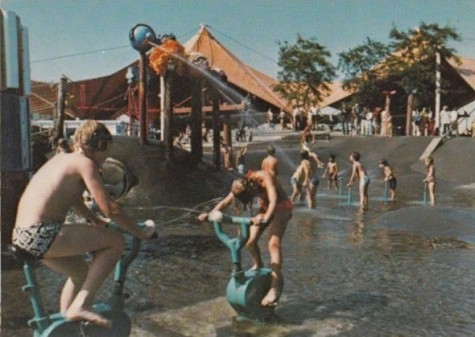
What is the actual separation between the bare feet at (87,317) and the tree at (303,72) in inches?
1396

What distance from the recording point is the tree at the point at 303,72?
3906 centimetres

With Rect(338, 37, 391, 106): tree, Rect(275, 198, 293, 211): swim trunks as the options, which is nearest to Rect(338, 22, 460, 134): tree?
Rect(338, 37, 391, 106): tree

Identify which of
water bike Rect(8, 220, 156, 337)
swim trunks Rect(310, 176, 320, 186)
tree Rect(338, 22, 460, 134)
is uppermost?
tree Rect(338, 22, 460, 134)

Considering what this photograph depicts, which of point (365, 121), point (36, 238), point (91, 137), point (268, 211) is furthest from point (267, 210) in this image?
point (365, 121)

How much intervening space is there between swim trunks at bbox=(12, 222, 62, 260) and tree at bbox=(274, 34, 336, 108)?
35.6 meters

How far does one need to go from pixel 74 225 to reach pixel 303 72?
1407 inches

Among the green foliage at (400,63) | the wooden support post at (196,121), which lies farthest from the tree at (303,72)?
the wooden support post at (196,121)

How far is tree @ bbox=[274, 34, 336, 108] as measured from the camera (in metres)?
39.1

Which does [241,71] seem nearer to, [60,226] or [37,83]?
[37,83]

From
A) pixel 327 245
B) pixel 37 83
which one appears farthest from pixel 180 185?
pixel 37 83

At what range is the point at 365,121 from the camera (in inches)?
1443

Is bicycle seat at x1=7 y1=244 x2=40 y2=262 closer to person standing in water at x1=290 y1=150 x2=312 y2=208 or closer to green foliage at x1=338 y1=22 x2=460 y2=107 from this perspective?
person standing in water at x1=290 y1=150 x2=312 y2=208

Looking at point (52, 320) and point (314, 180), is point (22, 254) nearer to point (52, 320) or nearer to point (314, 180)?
point (52, 320)

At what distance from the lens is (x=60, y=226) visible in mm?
4227
